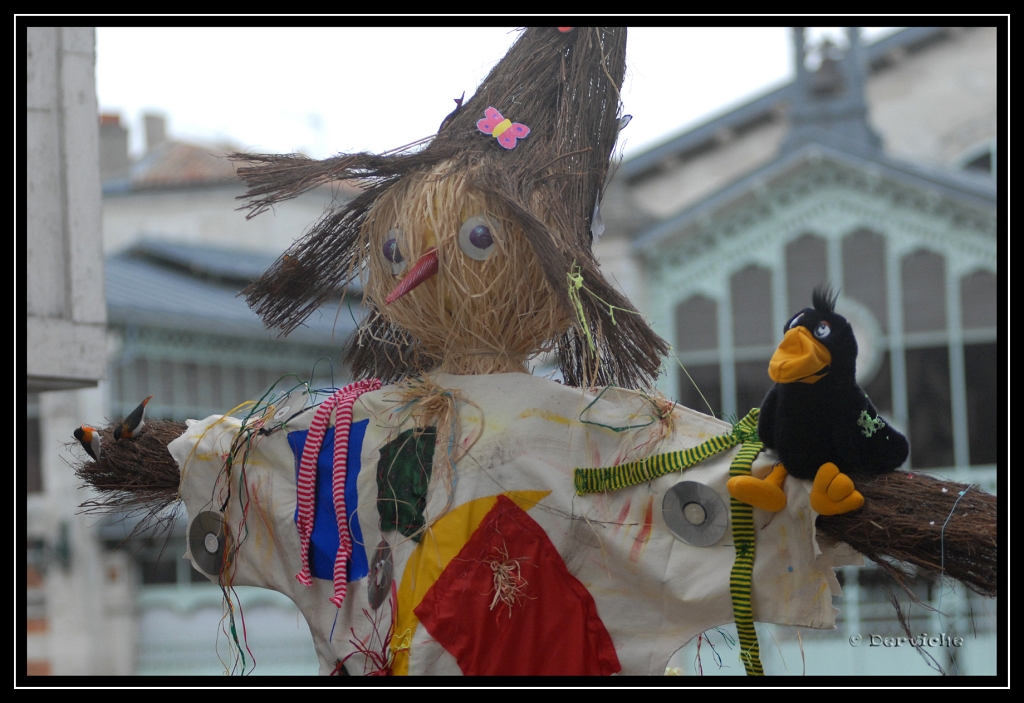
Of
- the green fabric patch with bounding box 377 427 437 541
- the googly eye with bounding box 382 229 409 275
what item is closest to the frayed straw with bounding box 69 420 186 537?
the green fabric patch with bounding box 377 427 437 541

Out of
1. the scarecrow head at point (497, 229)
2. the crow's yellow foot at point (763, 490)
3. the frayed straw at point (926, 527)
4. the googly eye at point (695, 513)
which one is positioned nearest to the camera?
the frayed straw at point (926, 527)

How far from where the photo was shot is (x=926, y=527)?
1939mm

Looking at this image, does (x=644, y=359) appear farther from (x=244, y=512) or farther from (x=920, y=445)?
(x=920, y=445)

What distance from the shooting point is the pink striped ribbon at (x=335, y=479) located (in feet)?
7.63

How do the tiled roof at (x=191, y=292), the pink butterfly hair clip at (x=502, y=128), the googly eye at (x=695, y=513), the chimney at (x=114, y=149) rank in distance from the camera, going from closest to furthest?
the googly eye at (x=695, y=513) → the pink butterfly hair clip at (x=502, y=128) → the tiled roof at (x=191, y=292) → the chimney at (x=114, y=149)

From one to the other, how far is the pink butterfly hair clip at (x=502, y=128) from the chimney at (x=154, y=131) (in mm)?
11449

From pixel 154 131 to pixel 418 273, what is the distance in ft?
38.5

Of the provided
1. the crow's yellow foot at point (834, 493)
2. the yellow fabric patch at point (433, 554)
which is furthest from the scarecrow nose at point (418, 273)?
the crow's yellow foot at point (834, 493)

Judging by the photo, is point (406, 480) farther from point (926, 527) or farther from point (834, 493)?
point (926, 527)

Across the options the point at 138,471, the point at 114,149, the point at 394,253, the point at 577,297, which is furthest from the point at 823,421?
the point at 114,149

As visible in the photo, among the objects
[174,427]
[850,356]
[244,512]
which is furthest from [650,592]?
[174,427]

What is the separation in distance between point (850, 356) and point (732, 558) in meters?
0.43

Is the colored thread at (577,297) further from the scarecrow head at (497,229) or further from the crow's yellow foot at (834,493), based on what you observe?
the crow's yellow foot at (834,493)
